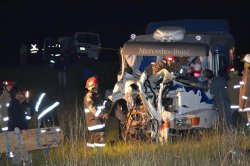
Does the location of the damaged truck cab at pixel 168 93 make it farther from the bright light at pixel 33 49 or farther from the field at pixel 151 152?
the bright light at pixel 33 49

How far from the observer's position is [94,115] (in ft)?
40.8

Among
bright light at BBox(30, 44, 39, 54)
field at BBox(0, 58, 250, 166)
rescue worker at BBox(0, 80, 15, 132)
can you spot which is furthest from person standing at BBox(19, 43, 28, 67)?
rescue worker at BBox(0, 80, 15, 132)

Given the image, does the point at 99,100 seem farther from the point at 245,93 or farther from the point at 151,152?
the point at 245,93

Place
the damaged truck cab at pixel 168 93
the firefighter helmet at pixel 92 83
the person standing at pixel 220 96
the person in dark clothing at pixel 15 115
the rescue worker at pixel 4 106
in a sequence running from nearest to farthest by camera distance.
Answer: the person in dark clothing at pixel 15 115
the rescue worker at pixel 4 106
the firefighter helmet at pixel 92 83
the damaged truck cab at pixel 168 93
the person standing at pixel 220 96

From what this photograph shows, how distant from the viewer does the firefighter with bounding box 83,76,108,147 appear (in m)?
12.5

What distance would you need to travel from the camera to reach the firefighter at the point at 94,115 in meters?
12.5

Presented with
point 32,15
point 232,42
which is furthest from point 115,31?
point 232,42

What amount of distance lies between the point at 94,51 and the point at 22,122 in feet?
90.2

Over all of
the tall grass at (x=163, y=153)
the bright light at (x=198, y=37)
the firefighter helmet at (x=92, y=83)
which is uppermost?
the bright light at (x=198, y=37)

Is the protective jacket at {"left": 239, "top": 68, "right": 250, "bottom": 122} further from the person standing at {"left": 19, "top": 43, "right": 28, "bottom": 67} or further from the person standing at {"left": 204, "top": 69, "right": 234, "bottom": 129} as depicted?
the person standing at {"left": 19, "top": 43, "right": 28, "bottom": 67}

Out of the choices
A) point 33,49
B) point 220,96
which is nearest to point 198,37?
point 220,96

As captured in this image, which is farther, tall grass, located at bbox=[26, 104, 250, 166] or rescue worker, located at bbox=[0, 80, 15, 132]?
rescue worker, located at bbox=[0, 80, 15, 132]

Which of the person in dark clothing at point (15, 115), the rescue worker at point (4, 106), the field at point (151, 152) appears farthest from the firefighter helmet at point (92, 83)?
the person in dark clothing at point (15, 115)

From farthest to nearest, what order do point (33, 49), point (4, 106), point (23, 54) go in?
point (33, 49) < point (23, 54) < point (4, 106)
